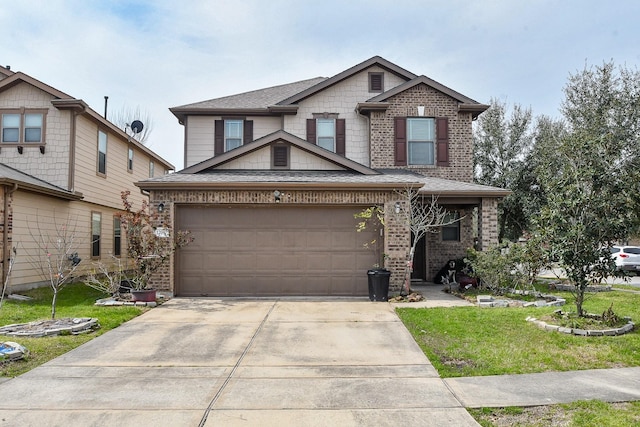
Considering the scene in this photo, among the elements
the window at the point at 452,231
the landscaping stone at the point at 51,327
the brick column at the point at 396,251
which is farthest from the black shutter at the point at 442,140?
the landscaping stone at the point at 51,327

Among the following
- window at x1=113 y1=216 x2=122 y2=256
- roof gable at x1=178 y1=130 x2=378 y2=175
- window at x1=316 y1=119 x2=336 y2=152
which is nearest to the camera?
roof gable at x1=178 y1=130 x2=378 y2=175

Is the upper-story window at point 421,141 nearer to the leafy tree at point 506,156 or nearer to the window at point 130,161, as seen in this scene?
the leafy tree at point 506,156

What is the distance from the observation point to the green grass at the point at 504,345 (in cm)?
643

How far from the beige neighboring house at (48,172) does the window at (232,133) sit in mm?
4319

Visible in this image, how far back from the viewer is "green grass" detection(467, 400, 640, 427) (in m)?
4.58

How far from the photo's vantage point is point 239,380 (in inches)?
235

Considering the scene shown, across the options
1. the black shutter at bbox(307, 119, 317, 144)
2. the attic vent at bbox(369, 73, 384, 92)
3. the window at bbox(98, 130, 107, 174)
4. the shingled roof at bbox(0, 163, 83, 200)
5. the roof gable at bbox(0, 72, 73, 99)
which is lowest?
the shingled roof at bbox(0, 163, 83, 200)

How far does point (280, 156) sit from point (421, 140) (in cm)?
527

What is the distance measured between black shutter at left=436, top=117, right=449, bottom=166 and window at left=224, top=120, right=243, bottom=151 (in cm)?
681

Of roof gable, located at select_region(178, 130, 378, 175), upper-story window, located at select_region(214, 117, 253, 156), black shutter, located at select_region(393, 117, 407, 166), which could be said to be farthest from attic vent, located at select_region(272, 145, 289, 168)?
black shutter, located at select_region(393, 117, 407, 166)

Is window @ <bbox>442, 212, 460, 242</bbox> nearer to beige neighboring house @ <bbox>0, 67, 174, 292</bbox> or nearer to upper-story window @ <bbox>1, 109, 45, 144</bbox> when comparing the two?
beige neighboring house @ <bbox>0, 67, 174, 292</bbox>

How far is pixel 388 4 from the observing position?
10523 mm

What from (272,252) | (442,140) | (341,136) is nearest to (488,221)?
(442,140)

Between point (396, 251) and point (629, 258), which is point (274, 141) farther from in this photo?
point (629, 258)
